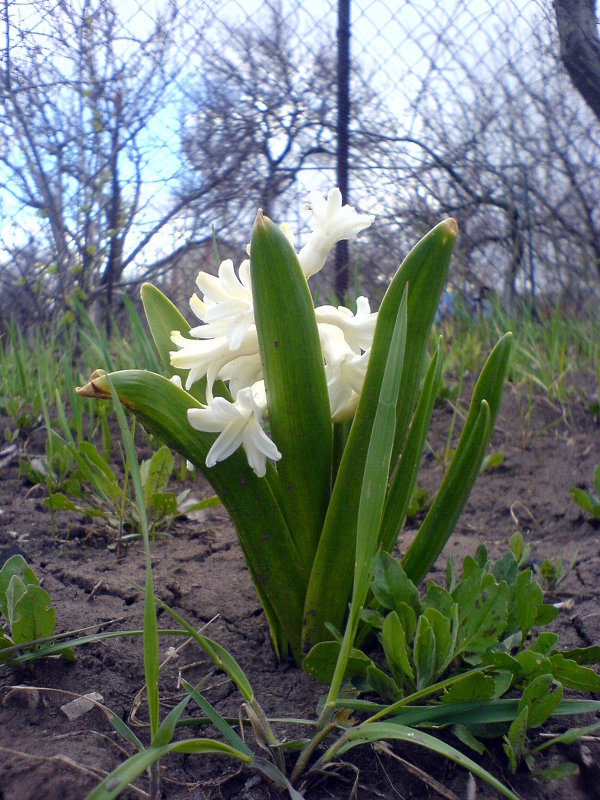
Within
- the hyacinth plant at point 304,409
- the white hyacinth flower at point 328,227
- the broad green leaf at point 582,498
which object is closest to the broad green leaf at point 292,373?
the hyacinth plant at point 304,409

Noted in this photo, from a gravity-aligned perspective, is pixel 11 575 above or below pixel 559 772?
above

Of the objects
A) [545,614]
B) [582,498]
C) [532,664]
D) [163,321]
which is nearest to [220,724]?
[532,664]

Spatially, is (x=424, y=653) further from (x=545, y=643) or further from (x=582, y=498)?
(x=582, y=498)

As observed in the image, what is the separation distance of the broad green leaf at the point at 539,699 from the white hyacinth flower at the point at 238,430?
40 centimetres

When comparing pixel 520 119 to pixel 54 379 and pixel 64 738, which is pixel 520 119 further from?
pixel 64 738

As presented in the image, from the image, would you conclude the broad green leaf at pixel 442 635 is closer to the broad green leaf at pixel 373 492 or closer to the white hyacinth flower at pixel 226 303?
the broad green leaf at pixel 373 492

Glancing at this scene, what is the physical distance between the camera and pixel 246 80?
3.80 meters

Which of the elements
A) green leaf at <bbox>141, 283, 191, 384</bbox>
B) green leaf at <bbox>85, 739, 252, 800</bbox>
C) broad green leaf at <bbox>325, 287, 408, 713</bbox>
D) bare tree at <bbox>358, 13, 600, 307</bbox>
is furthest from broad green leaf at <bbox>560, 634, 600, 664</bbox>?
bare tree at <bbox>358, 13, 600, 307</bbox>

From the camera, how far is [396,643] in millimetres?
793

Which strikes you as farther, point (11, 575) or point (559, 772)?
point (11, 575)

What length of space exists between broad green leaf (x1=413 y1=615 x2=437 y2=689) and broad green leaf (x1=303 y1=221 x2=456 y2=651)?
149 millimetres

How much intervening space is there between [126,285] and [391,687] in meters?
3.19

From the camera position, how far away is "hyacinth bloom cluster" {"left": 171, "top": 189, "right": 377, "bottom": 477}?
32.0 inches

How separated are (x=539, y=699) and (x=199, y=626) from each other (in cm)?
56
